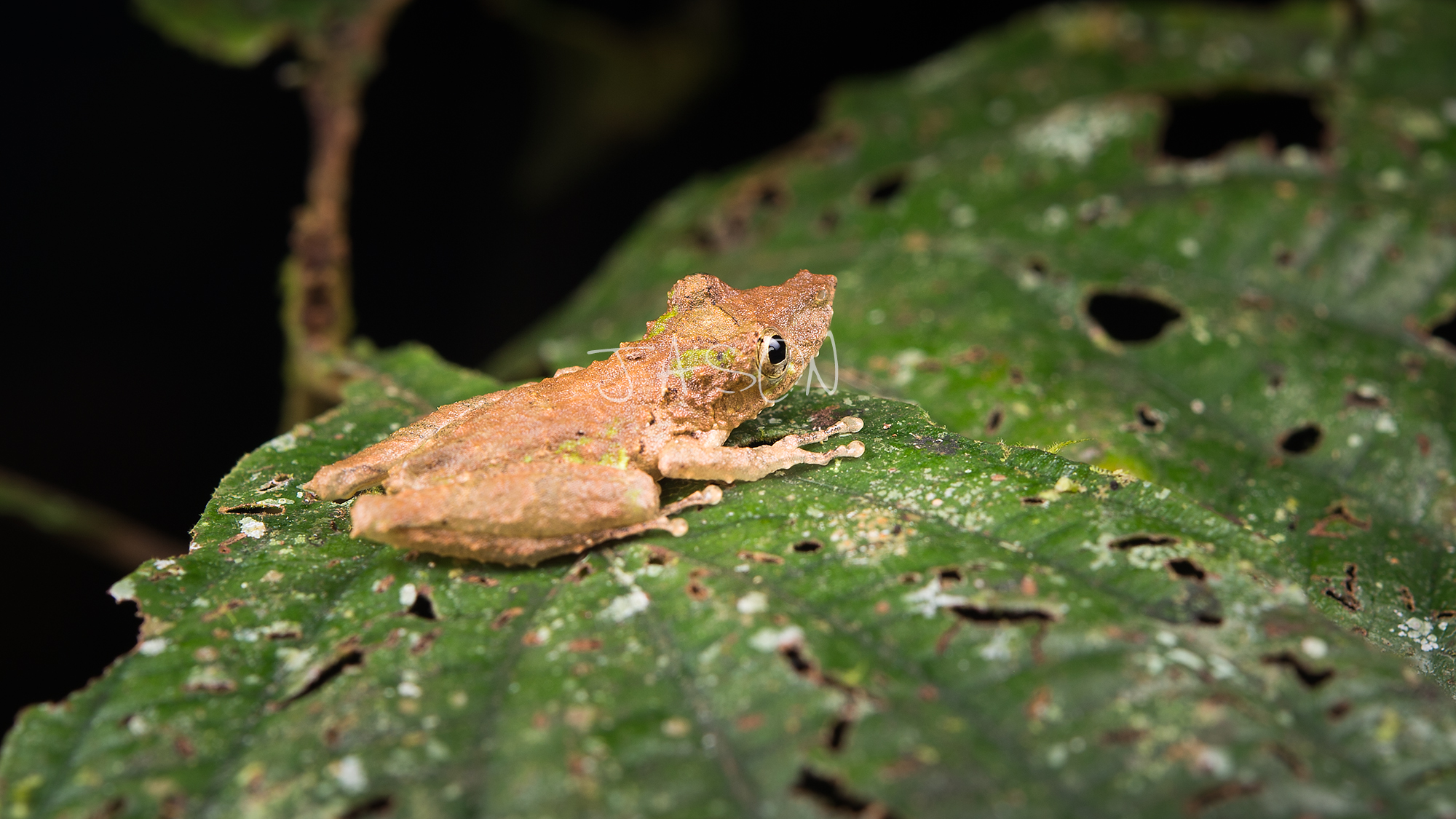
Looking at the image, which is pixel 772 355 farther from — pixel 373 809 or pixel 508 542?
pixel 373 809

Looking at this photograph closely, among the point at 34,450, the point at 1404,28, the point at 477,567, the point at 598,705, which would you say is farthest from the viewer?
the point at 34,450

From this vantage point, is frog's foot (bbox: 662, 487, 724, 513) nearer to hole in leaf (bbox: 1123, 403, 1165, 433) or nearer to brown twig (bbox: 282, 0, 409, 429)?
hole in leaf (bbox: 1123, 403, 1165, 433)

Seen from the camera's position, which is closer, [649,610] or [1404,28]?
[649,610]

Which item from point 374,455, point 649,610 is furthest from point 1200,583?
point 374,455

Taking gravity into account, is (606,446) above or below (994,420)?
above

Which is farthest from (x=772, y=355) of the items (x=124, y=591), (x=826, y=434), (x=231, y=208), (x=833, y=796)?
(x=231, y=208)

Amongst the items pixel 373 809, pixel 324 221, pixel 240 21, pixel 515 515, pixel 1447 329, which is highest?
pixel 240 21

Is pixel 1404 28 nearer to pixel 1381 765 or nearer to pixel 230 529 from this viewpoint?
pixel 1381 765
